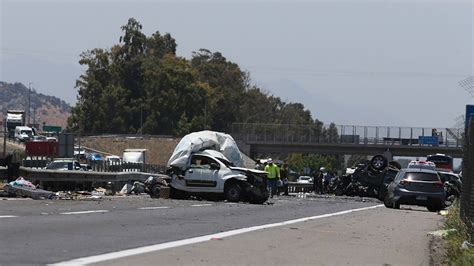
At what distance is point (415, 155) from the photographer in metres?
104

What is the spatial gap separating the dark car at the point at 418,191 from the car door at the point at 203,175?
22.5 feet

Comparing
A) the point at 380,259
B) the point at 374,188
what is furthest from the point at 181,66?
the point at 380,259

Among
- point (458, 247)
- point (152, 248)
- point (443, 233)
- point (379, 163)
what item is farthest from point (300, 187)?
point (152, 248)

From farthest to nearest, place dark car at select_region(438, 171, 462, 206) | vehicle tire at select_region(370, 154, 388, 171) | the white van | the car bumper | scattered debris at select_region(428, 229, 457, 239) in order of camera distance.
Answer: the white van < vehicle tire at select_region(370, 154, 388, 171) < dark car at select_region(438, 171, 462, 206) < the car bumper < scattered debris at select_region(428, 229, 457, 239)

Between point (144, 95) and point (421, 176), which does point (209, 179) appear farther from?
point (144, 95)

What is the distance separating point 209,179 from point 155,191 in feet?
6.88

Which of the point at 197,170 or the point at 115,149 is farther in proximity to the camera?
the point at 115,149

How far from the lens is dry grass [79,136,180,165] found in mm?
105750

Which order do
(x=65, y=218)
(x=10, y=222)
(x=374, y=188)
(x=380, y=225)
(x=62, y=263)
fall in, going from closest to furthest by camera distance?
(x=62, y=263)
(x=10, y=222)
(x=65, y=218)
(x=380, y=225)
(x=374, y=188)

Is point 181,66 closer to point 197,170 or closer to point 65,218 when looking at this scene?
point 197,170

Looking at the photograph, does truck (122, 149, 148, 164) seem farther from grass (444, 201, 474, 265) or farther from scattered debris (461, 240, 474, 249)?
scattered debris (461, 240, 474, 249)

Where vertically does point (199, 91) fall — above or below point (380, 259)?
above

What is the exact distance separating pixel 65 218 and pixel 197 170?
47.0 ft

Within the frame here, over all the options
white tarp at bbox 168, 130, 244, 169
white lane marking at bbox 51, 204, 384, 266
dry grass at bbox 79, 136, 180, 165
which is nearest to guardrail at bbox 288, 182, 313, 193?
white tarp at bbox 168, 130, 244, 169
